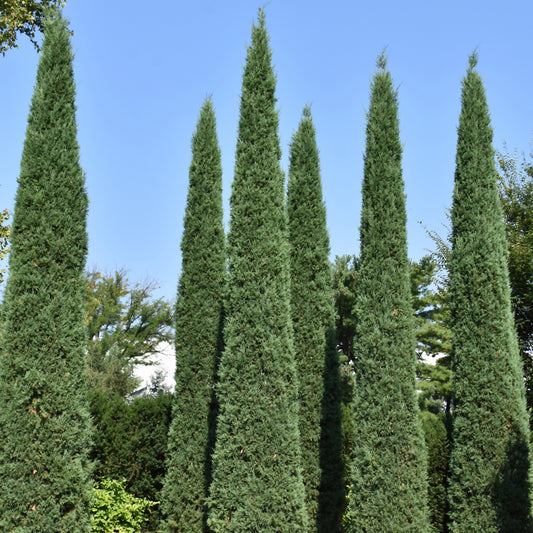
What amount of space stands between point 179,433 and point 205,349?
5.34ft

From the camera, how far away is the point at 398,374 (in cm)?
806

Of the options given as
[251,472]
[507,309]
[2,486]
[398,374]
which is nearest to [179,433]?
[251,472]

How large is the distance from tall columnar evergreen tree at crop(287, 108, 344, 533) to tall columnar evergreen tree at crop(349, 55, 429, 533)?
1.78 metres

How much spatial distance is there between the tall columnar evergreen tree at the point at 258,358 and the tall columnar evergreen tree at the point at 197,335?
1583 millimetres

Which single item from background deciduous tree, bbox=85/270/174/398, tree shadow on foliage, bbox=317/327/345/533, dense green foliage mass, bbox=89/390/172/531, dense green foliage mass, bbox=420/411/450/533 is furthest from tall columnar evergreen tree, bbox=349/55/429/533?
background deciduous tree, bbox=85/270/174/398

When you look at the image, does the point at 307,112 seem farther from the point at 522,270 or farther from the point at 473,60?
the point at 522,270

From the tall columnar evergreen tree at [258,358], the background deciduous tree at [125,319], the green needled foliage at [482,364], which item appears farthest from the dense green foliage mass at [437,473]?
the background deciduous tree at [125,319]

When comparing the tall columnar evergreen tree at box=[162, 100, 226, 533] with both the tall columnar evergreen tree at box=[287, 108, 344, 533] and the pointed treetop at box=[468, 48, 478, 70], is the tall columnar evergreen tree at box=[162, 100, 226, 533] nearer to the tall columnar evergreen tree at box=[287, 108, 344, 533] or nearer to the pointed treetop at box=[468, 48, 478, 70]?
the tall columnar evergreen tree at box=[287, 108, 344, 533]

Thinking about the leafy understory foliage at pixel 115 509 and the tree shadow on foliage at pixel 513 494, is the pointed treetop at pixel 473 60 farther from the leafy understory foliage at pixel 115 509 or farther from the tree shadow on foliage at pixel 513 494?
the leafy understory foliage at pixel 115 509

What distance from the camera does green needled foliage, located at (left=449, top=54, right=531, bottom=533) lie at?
767 cm

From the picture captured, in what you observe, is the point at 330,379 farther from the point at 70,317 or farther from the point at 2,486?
the point at 2,486

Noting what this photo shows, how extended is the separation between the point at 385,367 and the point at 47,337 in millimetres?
4996

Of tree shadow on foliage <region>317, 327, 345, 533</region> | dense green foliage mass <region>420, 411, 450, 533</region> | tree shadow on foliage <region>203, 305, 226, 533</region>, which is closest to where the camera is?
tree shadow on foliage <region>203, 305, 226, 533</region>

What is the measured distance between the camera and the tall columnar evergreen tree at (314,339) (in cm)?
971
